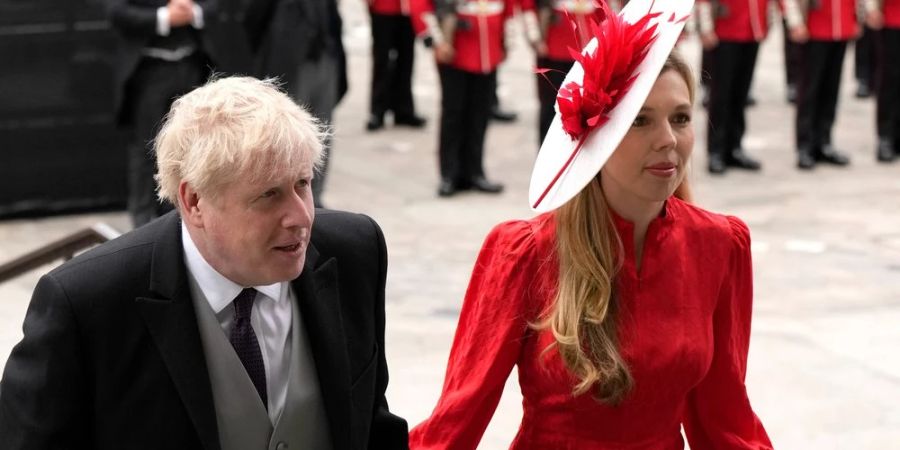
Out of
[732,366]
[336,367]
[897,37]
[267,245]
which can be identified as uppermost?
[267,245]

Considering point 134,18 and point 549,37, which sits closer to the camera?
point 134,18

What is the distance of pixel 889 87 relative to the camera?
1081 centimetres

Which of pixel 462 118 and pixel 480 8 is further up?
pixel 480 8

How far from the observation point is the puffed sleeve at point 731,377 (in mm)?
3422

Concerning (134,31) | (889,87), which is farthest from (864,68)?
(134,31)

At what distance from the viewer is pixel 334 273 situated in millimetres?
2887

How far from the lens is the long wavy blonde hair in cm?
322

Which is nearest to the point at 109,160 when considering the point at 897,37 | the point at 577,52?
the point at 897,37

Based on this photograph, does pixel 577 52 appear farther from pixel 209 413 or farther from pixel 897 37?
pixel 897 37

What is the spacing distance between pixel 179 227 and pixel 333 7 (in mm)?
5835

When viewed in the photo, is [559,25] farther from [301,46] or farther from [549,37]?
[301,46]

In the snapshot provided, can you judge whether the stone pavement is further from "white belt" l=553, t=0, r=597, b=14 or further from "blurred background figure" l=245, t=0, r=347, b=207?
"blurred background figure" l=245, t=0, r=347, b=207

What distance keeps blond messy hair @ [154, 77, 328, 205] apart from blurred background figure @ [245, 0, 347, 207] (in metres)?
5.61

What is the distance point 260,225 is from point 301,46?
5.83 m
